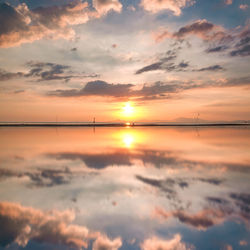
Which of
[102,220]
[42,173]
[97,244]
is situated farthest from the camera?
[42,173]

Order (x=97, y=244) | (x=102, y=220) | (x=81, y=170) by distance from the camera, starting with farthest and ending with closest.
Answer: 1. (x=81, y=170)
2. (x=102, y=220)
3. (x=97, y=244)

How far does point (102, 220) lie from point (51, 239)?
1.80 meters

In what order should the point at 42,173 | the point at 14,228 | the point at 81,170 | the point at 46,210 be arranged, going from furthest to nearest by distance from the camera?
the point at 81,170 < the point at 42,173 < the point at 46,210 < the point at 14,228

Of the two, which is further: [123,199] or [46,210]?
[123,199]

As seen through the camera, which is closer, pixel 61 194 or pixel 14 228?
pixel 14 228

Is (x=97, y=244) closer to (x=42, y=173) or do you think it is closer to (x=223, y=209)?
(x=223, y=209)

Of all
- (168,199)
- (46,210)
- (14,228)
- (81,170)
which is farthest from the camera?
(81,170)

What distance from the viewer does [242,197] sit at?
9297 millimetres


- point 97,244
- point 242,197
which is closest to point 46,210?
point 97,244

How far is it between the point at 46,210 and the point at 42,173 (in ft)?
20.9

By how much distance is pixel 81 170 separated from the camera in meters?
14.8

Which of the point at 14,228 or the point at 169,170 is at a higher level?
the point at 14,228

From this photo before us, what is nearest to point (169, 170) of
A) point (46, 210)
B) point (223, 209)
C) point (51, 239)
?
point (223, 209)

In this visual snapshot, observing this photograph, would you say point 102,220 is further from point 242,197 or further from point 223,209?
point 242,197
